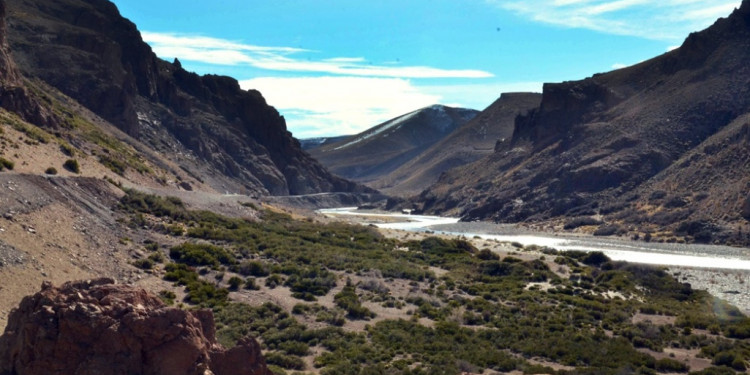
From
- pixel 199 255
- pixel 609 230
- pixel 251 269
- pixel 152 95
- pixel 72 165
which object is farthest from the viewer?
pixel 152 95

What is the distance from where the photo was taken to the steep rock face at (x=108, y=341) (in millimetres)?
12562

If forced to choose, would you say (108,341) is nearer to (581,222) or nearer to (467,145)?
(581,222)

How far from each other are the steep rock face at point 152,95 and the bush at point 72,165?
99.5 feet

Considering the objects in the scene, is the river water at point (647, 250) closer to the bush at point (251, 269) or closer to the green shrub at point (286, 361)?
the bush at point (251, 269)

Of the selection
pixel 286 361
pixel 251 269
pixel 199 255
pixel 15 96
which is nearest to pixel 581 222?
pixel 251 269

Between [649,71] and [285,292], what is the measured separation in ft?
282

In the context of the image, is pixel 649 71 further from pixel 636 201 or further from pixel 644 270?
pixel 644 270

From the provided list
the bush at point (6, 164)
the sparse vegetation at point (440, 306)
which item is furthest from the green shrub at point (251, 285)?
the bush at point (6, 164)

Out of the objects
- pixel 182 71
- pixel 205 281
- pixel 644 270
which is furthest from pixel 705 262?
pixel 182 71

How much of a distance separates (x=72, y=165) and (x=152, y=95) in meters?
52.6

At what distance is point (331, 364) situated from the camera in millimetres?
18438

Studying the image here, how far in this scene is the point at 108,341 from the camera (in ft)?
41.5

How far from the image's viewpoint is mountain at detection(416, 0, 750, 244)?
6481 cm

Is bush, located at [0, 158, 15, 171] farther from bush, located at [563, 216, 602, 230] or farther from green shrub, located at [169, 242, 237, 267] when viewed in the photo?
bush, located at [563, 216, 602, 230]
